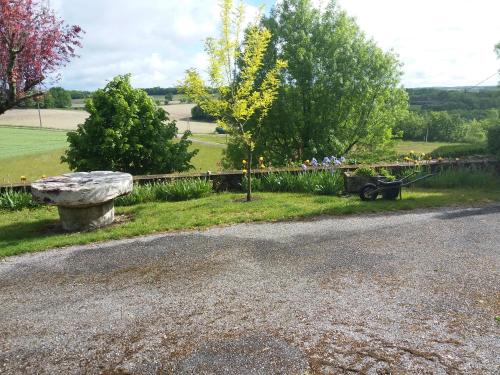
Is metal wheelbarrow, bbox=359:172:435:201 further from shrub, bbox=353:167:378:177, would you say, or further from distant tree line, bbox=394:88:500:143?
distant tree line, bbox=394:88:500:143

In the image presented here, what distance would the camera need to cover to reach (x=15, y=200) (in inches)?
362

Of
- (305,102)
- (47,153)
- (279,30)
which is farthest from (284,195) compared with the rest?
(47,153)

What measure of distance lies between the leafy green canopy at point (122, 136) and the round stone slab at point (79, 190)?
11.2 feet

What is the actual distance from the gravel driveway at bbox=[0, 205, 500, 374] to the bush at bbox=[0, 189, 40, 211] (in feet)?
11.5

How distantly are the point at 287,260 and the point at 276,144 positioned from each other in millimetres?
12448

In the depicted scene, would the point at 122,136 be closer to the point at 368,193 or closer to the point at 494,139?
the point at 368,193

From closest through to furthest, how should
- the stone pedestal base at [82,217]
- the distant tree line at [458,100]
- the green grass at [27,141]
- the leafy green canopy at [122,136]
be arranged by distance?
1. the stone pedestal base at [82,217]
2. the leafy green canopy at [122,136]
3. the green grass at [27,141]
4. the distant tree line at [458,100]

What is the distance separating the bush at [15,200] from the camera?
9.12 meters

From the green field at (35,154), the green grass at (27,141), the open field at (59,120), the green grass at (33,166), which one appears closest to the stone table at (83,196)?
the green field at (35,154)

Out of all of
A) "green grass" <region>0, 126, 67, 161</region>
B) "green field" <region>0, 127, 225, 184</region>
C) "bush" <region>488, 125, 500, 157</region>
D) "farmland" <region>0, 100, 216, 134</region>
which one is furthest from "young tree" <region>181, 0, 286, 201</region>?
"farmland" <region>0, 100, 216, 134</region>

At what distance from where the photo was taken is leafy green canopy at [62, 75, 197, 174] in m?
11.2

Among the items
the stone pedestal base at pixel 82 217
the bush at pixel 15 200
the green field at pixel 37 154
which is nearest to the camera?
the stone pedestal base at pixel 82 217

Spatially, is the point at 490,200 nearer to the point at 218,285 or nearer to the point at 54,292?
the point at 218,285

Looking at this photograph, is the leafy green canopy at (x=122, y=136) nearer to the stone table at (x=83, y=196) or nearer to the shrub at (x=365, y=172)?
the stone table at (x=83, y=196)
